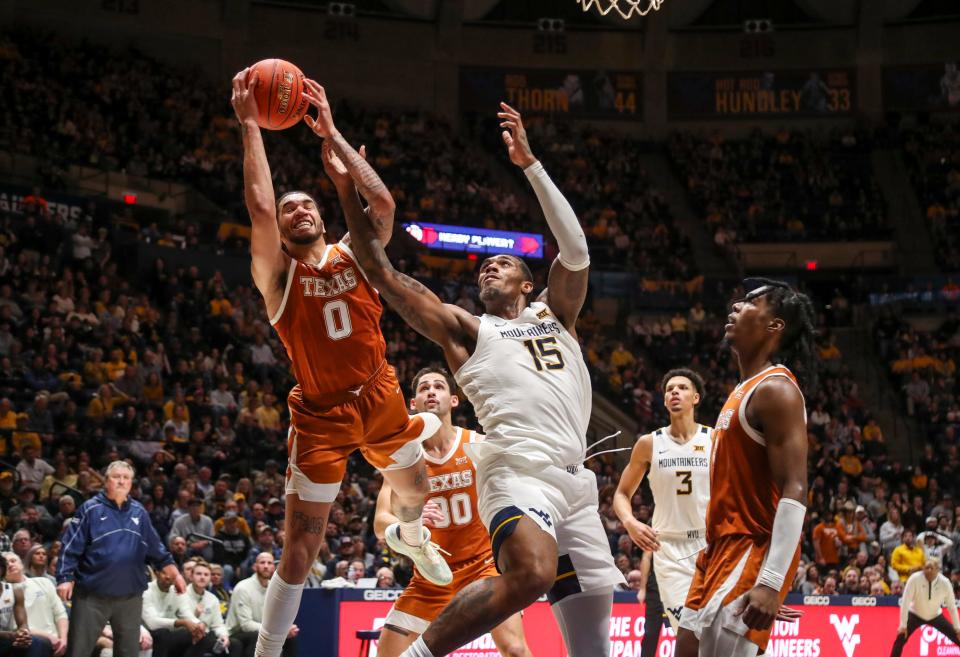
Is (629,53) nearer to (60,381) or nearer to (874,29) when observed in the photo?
(874,29)

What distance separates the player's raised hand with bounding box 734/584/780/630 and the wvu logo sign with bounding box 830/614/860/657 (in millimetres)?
9106

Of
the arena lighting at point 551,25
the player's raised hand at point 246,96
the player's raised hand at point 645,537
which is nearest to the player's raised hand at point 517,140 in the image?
the player's raised hand at point 246,96

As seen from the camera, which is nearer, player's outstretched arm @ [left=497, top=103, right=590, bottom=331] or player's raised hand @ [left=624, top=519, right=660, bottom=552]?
player's outstretched arm @ [left=497, top=103, right=590, bottom=331]

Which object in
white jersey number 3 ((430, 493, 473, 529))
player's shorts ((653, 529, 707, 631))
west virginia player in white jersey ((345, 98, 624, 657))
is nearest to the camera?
west virginia player in white jersey ((345, 98, 624, 657))

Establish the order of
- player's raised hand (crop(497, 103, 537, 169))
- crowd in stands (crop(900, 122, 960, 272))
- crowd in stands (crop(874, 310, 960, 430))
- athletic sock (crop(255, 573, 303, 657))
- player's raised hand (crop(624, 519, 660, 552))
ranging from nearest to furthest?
player's raised hand (crop(497, 103, 537, 169)) → athletic sock (crop(255, 573, 303, 657)) → player's raised hand (crop(624, 519, 660, 552)) → crowd in stands (crop(874, 310, 960, 430)) → crowd in stands (crop(900, 122, 960, 272))

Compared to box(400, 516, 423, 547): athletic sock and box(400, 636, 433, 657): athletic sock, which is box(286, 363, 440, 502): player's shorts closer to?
box(400, 516, 423, 547): athletic sock

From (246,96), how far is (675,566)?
180 inches

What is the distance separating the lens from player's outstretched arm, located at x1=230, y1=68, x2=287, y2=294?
19.5 ft

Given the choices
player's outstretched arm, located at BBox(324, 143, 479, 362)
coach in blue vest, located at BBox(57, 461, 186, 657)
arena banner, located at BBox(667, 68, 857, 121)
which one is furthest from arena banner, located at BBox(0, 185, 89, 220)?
arena banner, located at BBox(667, 68, 857, 121)

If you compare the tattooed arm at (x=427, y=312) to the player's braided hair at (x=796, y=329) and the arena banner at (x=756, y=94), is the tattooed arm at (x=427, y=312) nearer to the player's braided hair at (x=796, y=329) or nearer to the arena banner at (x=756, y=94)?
the player's braided hair at (x=796, y=329)

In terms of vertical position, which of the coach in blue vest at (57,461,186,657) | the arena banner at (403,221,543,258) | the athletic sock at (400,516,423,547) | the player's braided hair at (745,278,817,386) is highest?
the arena banner at (403,221,543,258)

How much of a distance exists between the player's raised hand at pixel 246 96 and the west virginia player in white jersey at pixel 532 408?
80 cm

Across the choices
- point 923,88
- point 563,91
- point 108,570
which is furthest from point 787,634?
point 923,88

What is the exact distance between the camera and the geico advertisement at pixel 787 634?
428 inches
